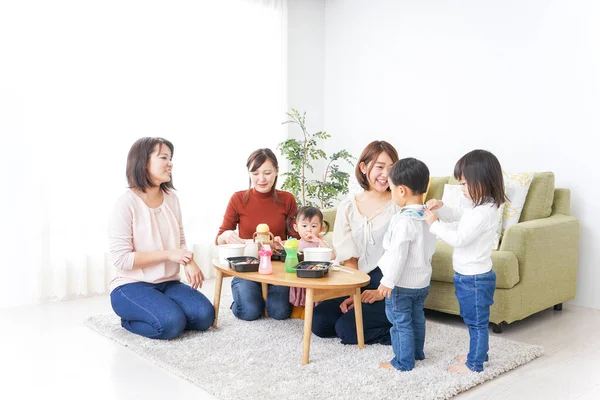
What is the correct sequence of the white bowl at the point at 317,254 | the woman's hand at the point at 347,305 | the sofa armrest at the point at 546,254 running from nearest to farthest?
the white bowl at the point at 317,254 → the woman's hand at the point at 347,305 → the sofa armrest at the point at 546,254

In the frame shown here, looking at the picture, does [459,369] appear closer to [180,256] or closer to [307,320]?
[307,320]

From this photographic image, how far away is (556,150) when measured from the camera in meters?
3.68

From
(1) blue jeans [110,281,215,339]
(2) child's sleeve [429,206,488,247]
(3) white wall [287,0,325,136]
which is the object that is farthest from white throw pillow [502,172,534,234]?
(3) white wall [287,0,325,136]

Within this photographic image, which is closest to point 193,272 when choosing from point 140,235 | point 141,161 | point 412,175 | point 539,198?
point 140,235

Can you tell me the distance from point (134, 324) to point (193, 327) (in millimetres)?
285

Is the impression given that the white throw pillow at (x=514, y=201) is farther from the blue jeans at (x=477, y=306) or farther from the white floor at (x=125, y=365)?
the blue jeans at (x=477, y=306)

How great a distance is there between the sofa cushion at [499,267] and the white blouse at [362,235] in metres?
0.49

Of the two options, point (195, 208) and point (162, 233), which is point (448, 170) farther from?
point (162, 233)

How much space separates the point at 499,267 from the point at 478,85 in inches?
66.2

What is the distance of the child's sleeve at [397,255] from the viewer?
7.35ft

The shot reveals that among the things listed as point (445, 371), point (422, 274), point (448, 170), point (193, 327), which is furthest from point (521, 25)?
point (193, 327)

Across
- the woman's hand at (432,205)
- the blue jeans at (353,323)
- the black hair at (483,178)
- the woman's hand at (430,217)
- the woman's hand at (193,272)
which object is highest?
the black hair at (483,178)

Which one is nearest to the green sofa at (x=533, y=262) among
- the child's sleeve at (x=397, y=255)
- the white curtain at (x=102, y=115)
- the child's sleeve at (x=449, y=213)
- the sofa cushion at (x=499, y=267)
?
the sofa cushion at (x=499, y=267)

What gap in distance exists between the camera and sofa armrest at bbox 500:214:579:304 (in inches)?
117
